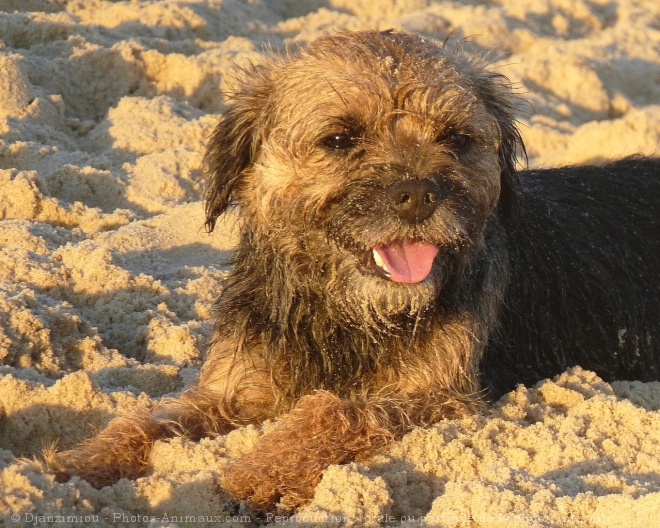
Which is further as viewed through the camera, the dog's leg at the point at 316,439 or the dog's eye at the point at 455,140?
the dog's eye at the point at 455,140

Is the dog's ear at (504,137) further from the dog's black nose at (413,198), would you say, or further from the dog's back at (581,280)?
the dog's black nose at (413,198)

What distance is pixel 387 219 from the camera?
3947 mm

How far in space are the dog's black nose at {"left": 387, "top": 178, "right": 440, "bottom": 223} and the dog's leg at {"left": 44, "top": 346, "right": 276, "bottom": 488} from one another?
3.55 feet

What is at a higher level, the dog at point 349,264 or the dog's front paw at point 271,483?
the dog at point 349,264

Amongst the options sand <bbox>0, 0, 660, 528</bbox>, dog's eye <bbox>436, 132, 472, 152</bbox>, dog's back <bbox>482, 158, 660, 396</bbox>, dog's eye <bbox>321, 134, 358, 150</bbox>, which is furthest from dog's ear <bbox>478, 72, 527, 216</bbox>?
sand <bbox>0, 0, 660, 528</bbox>

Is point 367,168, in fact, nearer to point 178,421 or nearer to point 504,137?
point 504,137

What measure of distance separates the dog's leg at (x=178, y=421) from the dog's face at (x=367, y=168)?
56 centimetres

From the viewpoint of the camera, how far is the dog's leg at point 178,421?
4164 millimetres

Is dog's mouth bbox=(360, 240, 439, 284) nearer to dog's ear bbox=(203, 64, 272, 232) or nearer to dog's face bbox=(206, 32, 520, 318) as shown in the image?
dog's face bbox=(206, 32, 520, 318)

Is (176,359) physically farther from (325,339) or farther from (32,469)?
(32,469)

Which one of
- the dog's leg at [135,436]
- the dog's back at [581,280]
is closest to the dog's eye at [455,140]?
the dog's back at [581,280]

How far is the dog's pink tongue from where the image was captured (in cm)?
410

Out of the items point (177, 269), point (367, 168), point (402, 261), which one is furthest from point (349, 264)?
point (177, 269)

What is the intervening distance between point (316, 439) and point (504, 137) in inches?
60.3
